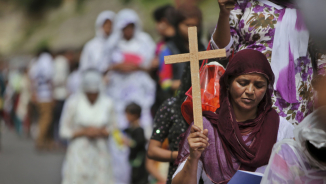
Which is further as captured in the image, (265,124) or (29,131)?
(29,131)

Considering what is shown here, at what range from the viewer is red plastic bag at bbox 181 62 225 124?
3.16 meters

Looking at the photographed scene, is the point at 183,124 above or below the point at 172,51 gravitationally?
below

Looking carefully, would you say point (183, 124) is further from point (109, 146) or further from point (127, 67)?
point (127, 67)

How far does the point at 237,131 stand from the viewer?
2748 mm

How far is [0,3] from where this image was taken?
1602 inches

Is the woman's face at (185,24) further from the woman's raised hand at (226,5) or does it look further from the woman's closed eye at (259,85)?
the woman's closed eye at (259,85)

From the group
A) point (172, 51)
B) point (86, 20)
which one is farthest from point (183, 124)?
point (86, 20)

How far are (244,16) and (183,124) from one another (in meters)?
1.04

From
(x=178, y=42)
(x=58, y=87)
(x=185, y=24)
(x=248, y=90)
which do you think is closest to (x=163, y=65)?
(x=178, y=42)

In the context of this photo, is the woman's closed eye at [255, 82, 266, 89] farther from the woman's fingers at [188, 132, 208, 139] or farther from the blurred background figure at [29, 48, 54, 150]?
the blurred background figure at [29, 48, 54, 150]

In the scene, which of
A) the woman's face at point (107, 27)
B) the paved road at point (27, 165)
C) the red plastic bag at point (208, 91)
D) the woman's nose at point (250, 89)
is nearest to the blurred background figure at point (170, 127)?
the red plastic bag at point (208, 91)

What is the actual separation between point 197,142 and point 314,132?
69 centimetres

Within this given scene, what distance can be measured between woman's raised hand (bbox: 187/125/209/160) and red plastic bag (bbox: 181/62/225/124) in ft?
1.34

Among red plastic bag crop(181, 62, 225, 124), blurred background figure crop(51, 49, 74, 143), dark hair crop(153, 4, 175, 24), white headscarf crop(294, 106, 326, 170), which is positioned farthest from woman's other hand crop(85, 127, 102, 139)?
blurred background figure crop(51, 49, 74, 143)
